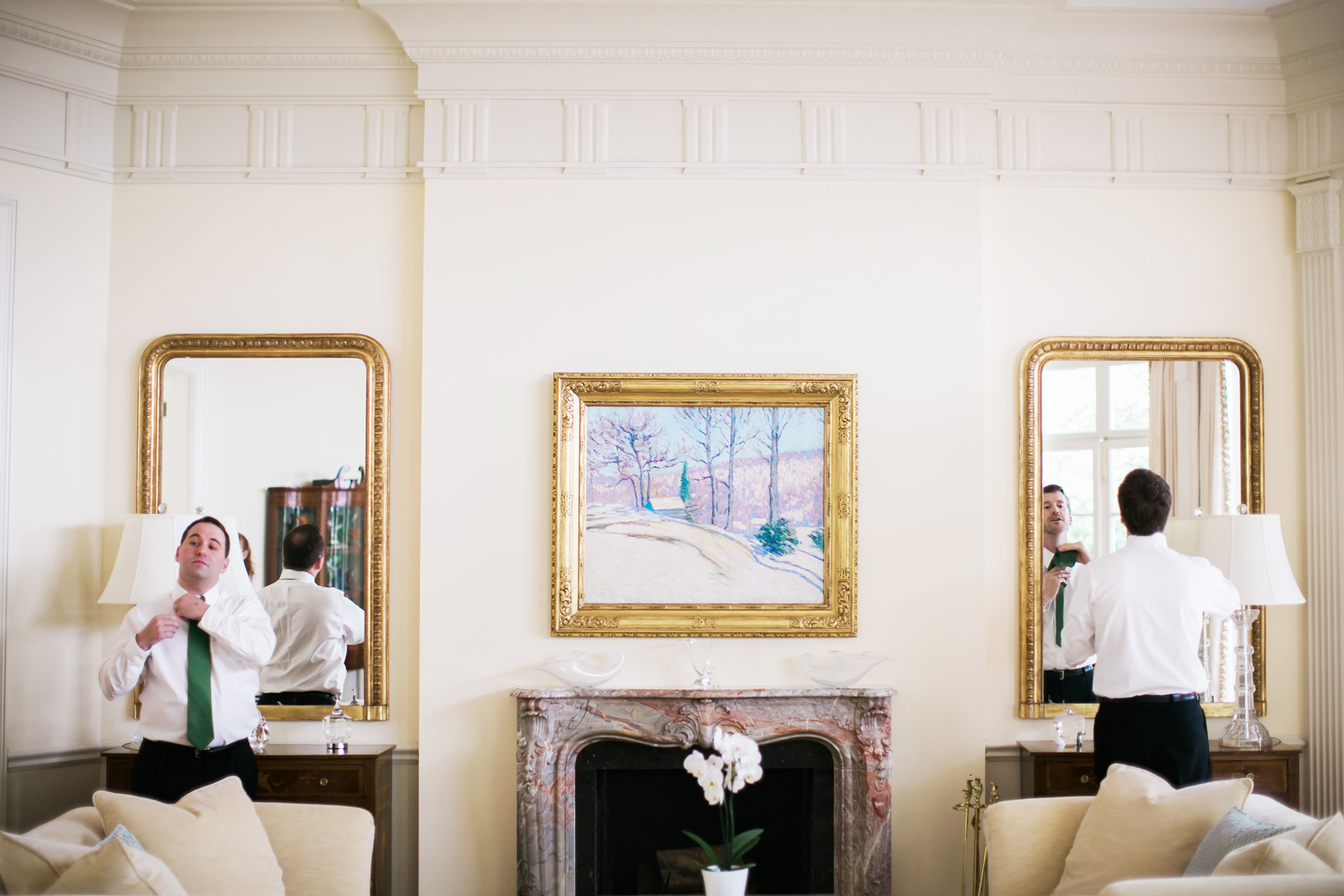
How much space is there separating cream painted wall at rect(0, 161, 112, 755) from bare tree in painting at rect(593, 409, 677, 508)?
2.23m

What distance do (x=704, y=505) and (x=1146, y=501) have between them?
1.70 m

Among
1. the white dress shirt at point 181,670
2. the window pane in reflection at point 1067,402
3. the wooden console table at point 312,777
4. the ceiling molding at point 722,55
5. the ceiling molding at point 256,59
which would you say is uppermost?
the ceiling molding at point 256,59

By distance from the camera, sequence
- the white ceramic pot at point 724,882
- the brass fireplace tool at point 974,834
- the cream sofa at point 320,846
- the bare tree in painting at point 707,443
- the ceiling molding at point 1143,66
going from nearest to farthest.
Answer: the white ceramic pot at point 724,882
the cream sofa at point 320,846
the brass fireplace tool at point 974,834
the bare tree in painting at point 707,443
the ceiling molding at point 1143,66

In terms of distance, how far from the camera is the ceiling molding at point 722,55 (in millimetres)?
4055

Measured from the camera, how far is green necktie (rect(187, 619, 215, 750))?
11.0 ft

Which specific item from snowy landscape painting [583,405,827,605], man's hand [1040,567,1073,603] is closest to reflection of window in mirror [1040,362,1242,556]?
man's hand [1040,567,1073,603]

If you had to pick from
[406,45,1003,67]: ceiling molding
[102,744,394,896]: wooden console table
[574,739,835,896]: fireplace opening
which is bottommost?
[574,739,835,896]: fireplace opening

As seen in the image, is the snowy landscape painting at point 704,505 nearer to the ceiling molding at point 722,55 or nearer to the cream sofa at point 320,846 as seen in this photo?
the cream sofa at point 320,846

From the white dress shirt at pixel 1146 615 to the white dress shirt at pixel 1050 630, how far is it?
56 cm

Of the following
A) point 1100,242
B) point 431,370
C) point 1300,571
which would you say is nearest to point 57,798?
point 431,370

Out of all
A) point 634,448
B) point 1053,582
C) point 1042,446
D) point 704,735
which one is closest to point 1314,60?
point 1042,446

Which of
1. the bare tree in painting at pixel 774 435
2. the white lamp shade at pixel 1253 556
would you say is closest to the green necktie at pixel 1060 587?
the white lamp shade at pixel 1253 556

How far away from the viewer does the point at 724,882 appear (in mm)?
2645

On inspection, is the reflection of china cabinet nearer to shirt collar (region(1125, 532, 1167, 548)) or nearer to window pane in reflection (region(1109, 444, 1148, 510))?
shirt collar (region(1125, 532, 1167, 548))
